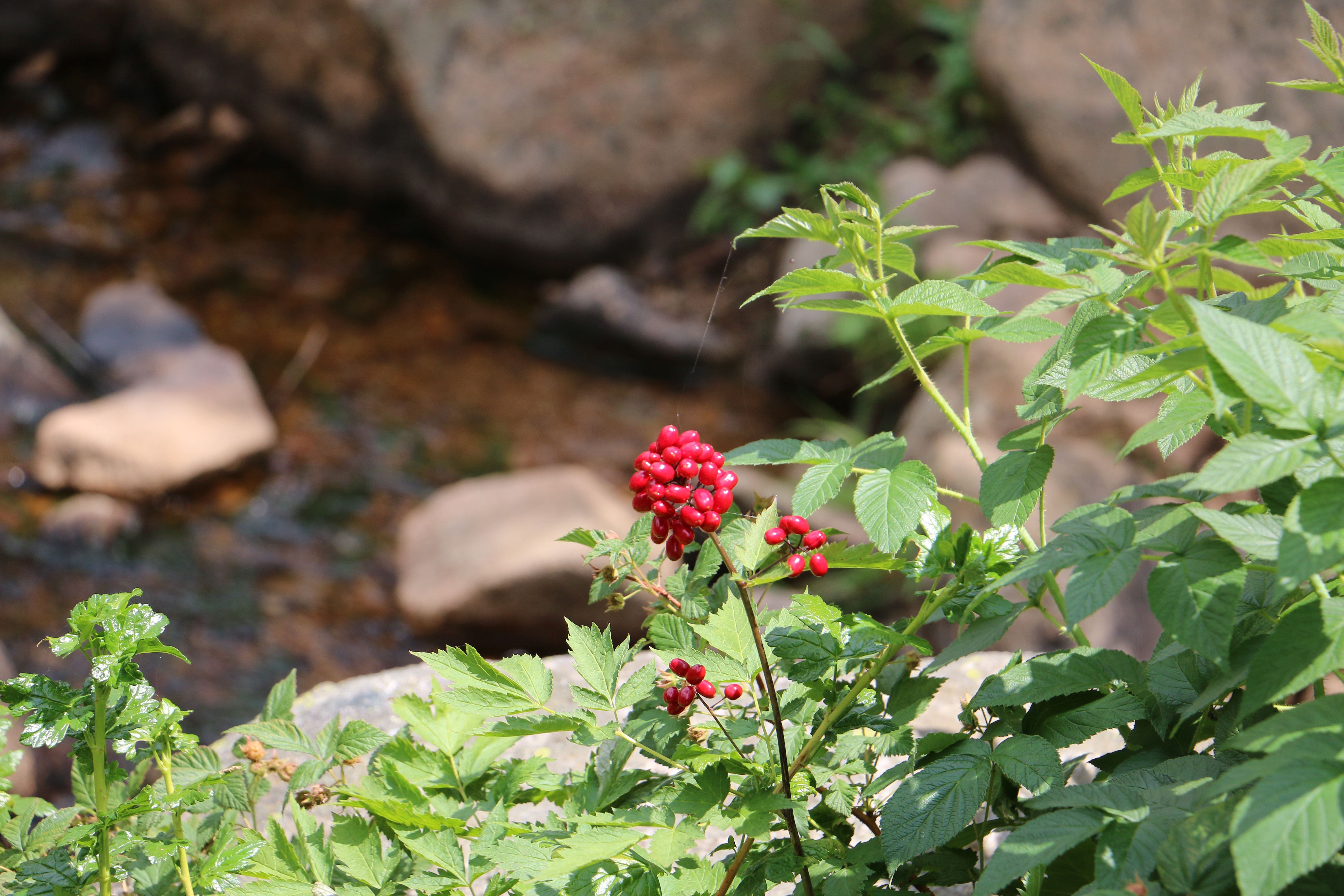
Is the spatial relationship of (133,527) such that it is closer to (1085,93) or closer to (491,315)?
(491,315)

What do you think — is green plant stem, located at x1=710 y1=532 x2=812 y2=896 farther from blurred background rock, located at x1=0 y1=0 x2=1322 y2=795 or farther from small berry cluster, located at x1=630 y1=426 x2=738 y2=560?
blurred background rock, located at x1=0 y1=0 x2=1322 y2=795

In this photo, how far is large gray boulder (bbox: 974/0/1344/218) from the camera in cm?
345

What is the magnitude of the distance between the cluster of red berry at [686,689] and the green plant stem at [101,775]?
43 cm

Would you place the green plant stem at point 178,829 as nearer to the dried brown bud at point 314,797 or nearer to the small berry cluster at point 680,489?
the dried brown bud at point 314,797

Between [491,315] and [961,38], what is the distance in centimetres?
244

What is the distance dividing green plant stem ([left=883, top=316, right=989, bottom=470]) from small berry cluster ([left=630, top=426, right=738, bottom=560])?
0.58ft

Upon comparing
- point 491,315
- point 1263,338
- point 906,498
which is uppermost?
point 1263,338

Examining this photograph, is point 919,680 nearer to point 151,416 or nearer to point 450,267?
point 151,416

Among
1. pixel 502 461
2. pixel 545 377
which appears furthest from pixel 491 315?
pixel 502 461

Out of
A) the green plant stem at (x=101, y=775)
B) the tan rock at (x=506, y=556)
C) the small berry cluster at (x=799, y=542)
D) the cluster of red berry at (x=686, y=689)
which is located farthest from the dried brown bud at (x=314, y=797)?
the tan rock at (x=506, y=556)

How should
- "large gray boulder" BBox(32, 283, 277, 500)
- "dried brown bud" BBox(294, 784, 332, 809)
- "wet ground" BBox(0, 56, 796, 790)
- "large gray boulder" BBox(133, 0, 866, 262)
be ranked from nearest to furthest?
"dried brown bud" BBox(294, 784, 332, 809), "wet ground" BBox(0, 56, 796, 790), "large gray boulder" BBox(32, 283, 277, 500), "large gray boulder" BBox(133, 0, 866, 262)

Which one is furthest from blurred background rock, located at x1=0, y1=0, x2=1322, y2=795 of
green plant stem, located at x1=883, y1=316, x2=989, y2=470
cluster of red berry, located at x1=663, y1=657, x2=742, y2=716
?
cluster of red berry, located at x1=663, y1=657, x2=742, y2=716

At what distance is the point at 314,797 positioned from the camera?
2.94ft

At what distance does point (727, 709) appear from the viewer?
0.91 meters
